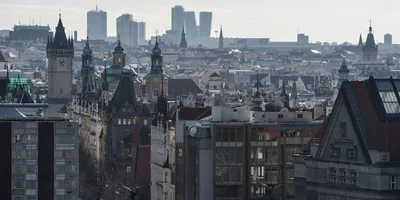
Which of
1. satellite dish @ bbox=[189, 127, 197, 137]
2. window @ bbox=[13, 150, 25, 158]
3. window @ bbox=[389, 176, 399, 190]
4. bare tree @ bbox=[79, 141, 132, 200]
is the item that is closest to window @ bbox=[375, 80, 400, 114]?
window @ bbox=[389, 176, 399, 190]

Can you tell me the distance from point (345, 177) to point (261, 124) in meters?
11.3

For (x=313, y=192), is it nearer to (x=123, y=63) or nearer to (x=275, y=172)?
(x=275, y=172)

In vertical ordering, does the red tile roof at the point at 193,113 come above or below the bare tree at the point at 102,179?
above

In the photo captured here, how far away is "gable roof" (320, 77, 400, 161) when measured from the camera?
64.1 m

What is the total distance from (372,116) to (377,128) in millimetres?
464

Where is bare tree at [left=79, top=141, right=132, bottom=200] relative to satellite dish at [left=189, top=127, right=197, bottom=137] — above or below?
below

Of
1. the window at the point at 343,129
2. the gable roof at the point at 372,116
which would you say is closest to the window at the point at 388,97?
the gable roof at the point at 372,116

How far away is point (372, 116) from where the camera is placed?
6475cm

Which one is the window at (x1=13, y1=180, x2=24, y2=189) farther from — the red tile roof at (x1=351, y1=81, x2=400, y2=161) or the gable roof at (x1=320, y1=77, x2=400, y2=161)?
the red tile roof at (x1=351, y1=81, x2=400, y2=161)

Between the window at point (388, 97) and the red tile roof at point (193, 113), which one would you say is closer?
the window at point (388, 97)

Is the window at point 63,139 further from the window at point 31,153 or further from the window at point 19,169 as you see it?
the window at point 19,169

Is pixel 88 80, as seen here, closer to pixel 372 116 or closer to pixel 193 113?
pixel 193 113

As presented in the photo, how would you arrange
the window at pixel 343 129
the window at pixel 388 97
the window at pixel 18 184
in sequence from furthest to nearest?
the window at pixel 18 184 < the window at pixel 343 129 < the window at pixel 388 97

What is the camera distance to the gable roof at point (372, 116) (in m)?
64.1
